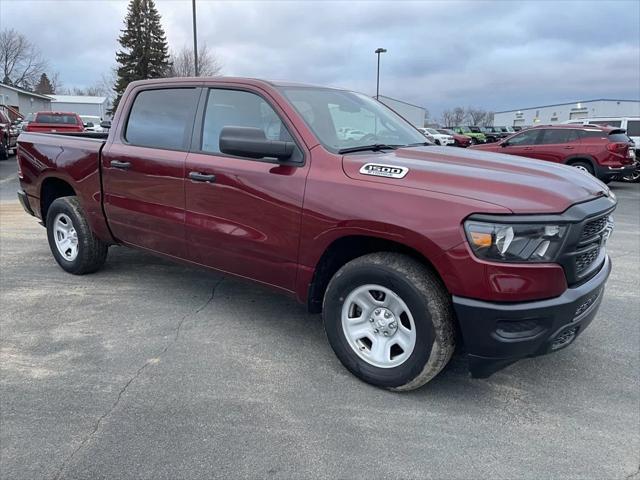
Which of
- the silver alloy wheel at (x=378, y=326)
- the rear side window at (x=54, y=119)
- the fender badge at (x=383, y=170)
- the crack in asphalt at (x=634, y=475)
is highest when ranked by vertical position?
the rear side window at (x=54, y=119)

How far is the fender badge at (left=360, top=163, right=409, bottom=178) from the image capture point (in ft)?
9.95

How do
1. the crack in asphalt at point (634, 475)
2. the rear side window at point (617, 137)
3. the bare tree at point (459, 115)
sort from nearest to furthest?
the crack in asphalt at point (634, 475) → the rear side window at point (617, 137) → the bare tree at point (459, 115)

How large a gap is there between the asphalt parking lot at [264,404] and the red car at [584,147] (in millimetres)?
10042

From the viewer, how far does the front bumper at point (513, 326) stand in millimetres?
2697

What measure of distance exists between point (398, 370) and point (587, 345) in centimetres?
171

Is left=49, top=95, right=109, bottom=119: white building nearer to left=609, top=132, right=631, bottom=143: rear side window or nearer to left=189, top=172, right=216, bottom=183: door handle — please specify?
left=609, top=132, right=631, bottom=143: rear side window


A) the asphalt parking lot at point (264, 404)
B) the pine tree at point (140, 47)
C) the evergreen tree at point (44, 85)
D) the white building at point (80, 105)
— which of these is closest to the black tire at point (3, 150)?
the asphalt parking lot at point (264, 404)

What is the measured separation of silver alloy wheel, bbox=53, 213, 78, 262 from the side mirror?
8.92ft

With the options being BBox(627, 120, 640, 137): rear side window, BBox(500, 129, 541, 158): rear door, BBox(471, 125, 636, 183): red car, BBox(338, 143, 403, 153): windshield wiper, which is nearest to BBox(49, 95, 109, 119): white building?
BBox(627, 120, 640, 137): rear side window

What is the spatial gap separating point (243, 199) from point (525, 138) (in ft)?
42.3

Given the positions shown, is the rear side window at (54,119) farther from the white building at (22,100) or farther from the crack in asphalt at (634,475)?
the crack in asphalt at (634,475)

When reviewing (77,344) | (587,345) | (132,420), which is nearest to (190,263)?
(77,344)

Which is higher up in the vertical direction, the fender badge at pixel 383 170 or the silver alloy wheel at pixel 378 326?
the fender badge at pixel 383 170

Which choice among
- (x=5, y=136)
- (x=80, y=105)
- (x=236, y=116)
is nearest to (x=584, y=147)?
(x=236, y=116)
